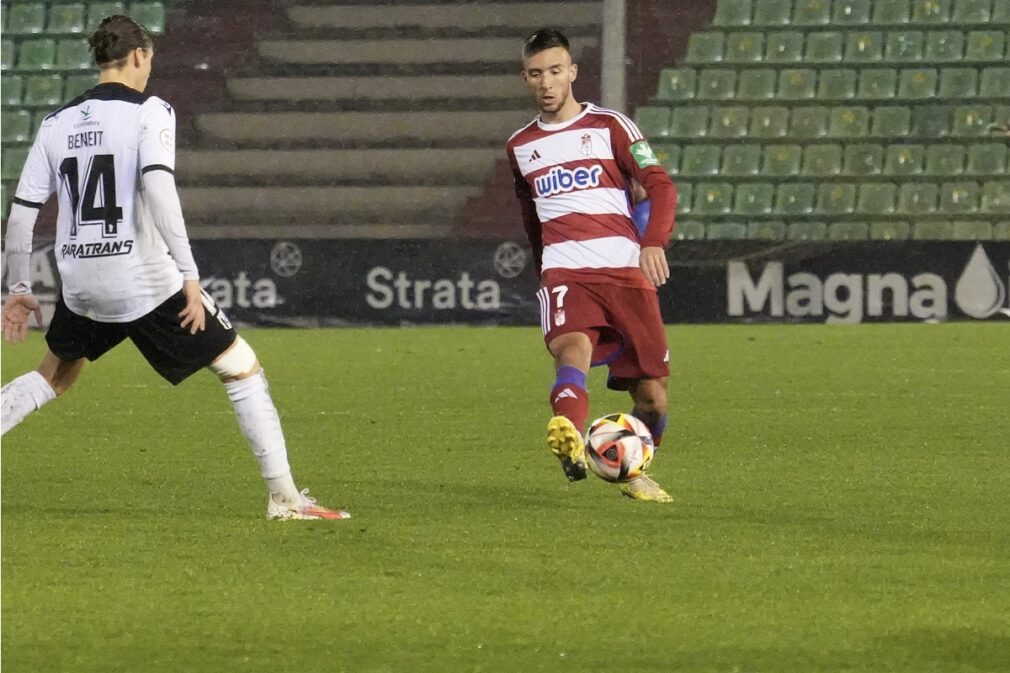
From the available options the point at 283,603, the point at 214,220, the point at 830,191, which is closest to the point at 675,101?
the point at 830,191

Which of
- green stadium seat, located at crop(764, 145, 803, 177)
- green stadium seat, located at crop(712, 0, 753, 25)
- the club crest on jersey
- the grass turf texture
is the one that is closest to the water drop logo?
green stadium seat, located at crop(764, 145, 803, 177)

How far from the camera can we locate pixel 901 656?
3602 mm

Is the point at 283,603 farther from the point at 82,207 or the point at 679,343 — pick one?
the point at 679,343

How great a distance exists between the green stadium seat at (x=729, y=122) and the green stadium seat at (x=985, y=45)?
7.68ft

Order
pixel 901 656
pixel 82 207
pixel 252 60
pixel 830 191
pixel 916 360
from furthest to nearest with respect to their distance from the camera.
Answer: pixel 252 60, pixel 830 191, pixel 916 360, pixel 82 207, pixel 901 656

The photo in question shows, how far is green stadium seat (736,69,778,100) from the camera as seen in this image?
1936 cm

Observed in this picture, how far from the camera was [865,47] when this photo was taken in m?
19.4

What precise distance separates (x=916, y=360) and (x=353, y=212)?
844 centimetres

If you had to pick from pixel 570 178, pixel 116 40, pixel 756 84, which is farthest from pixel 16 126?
pixel 116 40

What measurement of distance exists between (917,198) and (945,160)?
20.6 inches

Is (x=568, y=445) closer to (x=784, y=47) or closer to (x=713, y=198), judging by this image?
(x=713, y=198)

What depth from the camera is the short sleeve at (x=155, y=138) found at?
5.27 metres

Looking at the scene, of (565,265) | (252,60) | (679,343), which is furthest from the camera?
(252,60)

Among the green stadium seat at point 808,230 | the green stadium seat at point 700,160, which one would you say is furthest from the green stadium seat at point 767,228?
the green stadium seat at point 700,160
